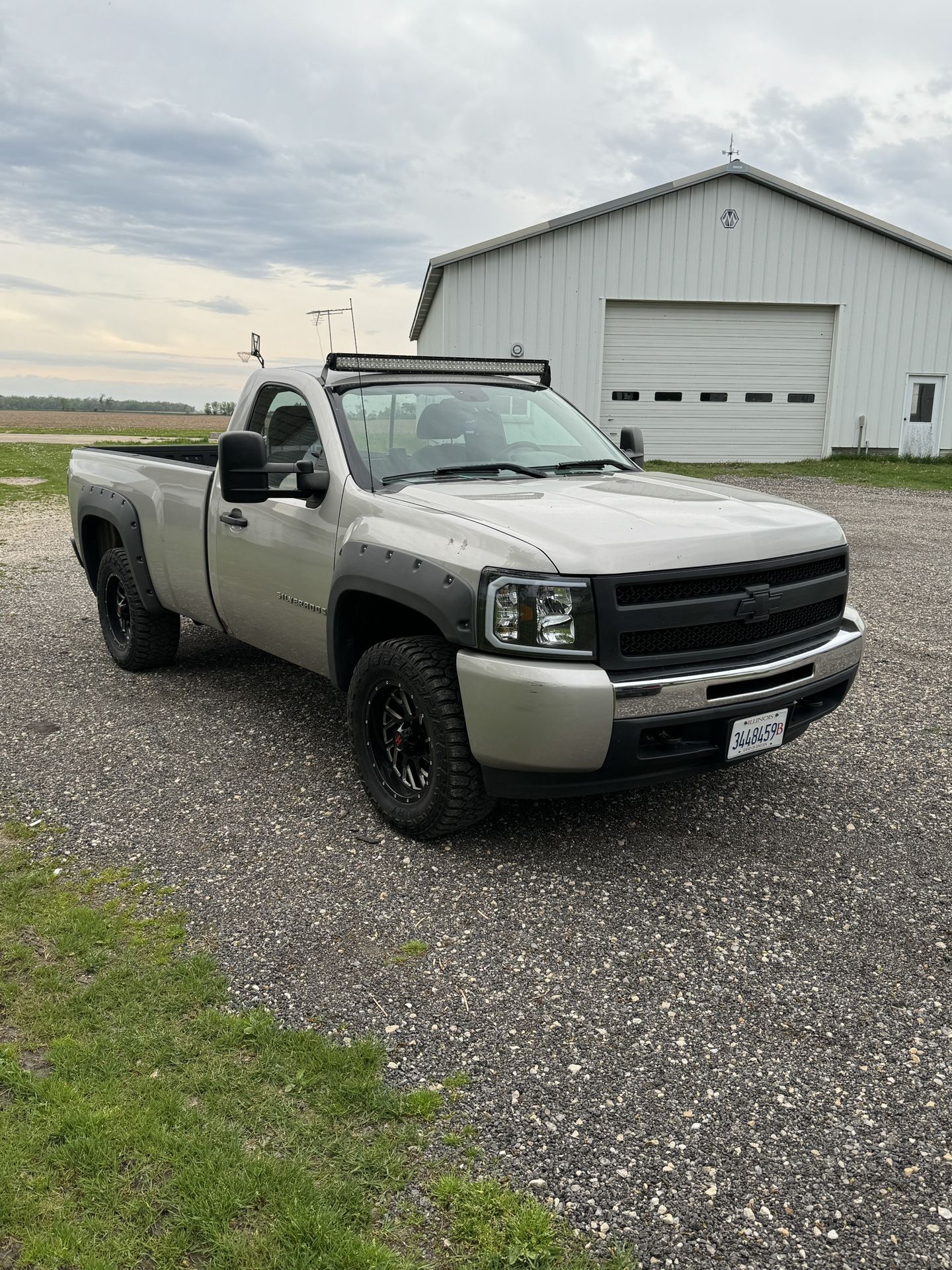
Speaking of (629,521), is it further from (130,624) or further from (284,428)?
(130,624)

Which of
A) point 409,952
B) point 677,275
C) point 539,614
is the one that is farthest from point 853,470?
point 409,952

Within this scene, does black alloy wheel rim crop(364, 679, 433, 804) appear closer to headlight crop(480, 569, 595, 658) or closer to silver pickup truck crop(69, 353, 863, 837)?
silver pickup truck crop(69, 353, 863, 837)

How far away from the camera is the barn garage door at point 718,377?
21547 mm

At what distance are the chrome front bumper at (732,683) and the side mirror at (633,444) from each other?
1.80 m

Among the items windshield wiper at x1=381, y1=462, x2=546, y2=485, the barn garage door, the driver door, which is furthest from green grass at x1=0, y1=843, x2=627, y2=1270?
the barn garage door

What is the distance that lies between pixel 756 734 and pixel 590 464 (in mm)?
1793

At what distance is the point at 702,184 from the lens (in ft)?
68.9

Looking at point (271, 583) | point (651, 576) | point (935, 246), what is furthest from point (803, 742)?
point (935, 246)

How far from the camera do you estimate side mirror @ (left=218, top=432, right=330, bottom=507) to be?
4.28 meters

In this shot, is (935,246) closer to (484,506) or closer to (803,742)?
(803,742)

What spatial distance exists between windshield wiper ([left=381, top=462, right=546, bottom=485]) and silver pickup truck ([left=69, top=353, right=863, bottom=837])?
0.01 metres

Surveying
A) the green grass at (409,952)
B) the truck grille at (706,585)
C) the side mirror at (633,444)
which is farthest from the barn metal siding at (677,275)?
the green grass at (409,952)

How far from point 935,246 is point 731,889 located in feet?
72.0

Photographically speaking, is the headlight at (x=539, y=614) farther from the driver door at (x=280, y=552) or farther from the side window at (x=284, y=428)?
the side window at (x=284, y=428)
